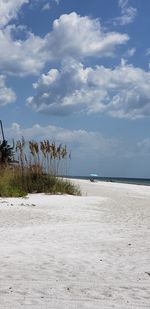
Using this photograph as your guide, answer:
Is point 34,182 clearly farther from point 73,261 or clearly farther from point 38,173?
point 73,261

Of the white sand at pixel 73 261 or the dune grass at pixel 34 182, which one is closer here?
the white sand at pixel 73 261

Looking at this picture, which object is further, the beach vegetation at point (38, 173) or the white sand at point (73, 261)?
the beach vegetation at point (38, 173)

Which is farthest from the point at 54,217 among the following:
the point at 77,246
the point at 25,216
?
the point at 77,246

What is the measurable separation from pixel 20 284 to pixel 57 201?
41.5 ft

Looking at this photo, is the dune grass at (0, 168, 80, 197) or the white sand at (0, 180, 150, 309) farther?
the dune grass at (0, 168, 80, 197)

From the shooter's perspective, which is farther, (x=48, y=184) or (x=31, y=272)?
(x=48, y=184)

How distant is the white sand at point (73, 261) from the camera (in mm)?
5301

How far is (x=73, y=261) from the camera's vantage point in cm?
735

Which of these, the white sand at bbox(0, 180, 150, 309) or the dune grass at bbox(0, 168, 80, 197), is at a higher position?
the dune grass at bbox(0, 168, 80, 197)

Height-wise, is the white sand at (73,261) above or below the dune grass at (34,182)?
below

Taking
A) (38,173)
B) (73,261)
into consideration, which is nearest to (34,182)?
(38,173)

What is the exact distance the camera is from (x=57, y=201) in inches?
728

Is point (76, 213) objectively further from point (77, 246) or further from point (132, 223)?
point (77, 246)

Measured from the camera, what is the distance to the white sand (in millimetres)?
5301
